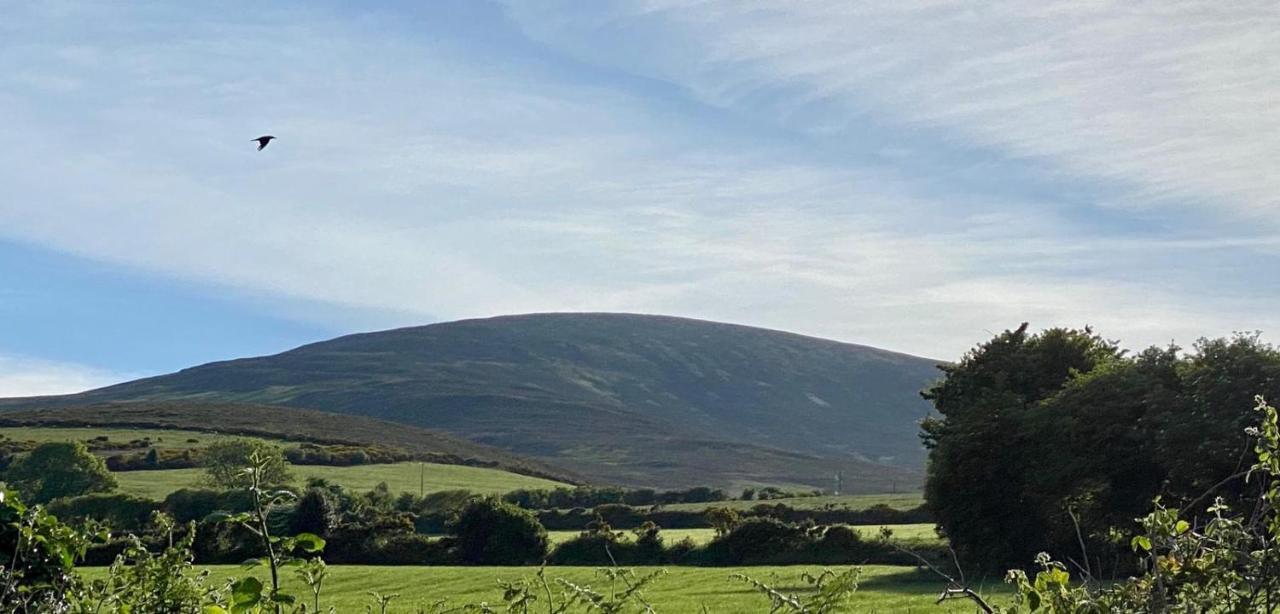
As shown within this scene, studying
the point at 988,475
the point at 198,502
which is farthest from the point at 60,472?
the point at 988,475

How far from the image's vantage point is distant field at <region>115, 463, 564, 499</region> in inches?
3912

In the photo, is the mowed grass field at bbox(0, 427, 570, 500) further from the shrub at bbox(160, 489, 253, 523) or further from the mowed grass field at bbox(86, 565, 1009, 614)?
the mowed grass field at bbox(86, 565, 1009, 614)

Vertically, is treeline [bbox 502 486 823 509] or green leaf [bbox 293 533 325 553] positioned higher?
green leaf [bbox 293 533 325 553]

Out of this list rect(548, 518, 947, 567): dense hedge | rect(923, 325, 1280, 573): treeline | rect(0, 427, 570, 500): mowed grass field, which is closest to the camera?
rect(923, 325, 1280, 573): treeline

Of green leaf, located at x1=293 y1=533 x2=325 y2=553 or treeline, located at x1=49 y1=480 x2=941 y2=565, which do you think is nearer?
green leaf, located at x1=293 y1=533 x2=325 y2=553

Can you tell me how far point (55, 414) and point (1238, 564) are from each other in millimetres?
174668

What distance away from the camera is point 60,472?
95500mm

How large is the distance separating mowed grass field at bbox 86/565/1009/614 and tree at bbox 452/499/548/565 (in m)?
4.75

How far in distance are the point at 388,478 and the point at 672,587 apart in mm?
80606

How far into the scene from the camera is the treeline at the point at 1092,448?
3644 centimetres

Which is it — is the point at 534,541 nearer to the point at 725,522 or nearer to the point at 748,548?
the point at 725,522

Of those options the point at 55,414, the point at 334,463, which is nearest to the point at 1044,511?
the point at 334,463

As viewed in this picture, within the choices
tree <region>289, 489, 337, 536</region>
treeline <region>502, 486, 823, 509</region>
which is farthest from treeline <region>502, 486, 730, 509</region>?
tree <region>289, 489, 337, 536</region>

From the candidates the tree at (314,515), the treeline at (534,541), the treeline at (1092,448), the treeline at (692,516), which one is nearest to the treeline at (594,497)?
the treeline at (692,516)
